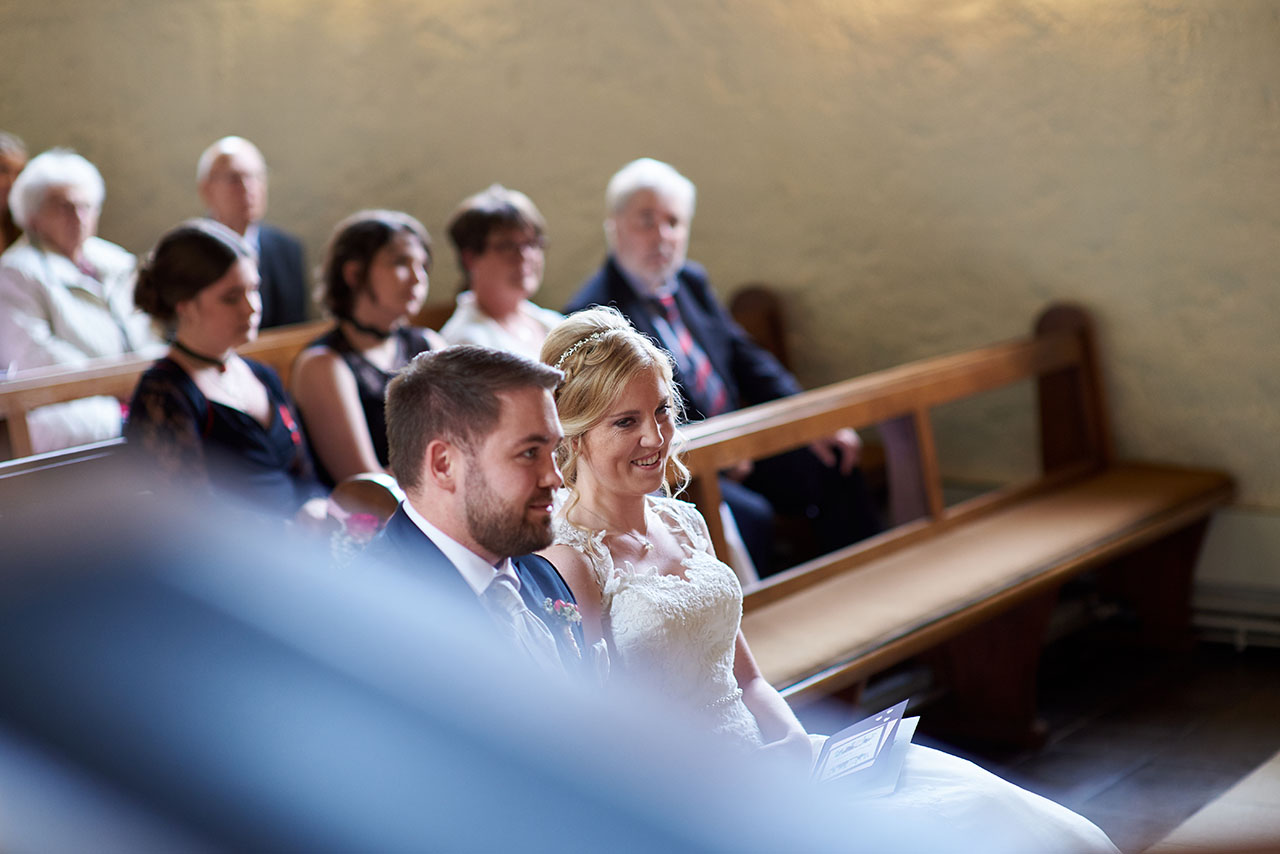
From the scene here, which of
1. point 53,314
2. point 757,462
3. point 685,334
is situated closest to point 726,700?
point 757,462

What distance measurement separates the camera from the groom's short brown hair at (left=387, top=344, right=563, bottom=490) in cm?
165

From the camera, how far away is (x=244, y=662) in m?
0.98

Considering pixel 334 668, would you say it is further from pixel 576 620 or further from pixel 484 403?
pixel 576 620

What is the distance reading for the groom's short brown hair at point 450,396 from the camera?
165 cm

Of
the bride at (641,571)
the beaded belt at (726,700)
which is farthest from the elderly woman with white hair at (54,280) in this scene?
the beaded belt at (726,700)

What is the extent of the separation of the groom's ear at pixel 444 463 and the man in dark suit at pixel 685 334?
97.1 inches

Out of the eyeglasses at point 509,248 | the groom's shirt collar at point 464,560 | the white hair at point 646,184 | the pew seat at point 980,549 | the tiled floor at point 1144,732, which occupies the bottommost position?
the tiled floor at point 1144,732

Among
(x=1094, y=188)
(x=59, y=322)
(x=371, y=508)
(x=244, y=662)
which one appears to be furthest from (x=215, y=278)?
(x=1094, y=188)

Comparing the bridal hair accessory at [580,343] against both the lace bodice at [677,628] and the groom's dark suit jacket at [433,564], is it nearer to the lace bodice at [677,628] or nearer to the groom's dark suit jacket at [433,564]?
the lace bodice at [677,628]

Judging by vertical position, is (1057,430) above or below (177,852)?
below

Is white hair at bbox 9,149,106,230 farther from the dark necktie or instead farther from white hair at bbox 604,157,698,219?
the dark necktie

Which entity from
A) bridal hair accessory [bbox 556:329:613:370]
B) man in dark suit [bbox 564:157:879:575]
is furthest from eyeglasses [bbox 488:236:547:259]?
bridal hair accessory [bbox 556:329:613:370]

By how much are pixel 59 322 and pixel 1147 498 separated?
12.4ft

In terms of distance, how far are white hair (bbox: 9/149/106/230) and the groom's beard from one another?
3.65 m
